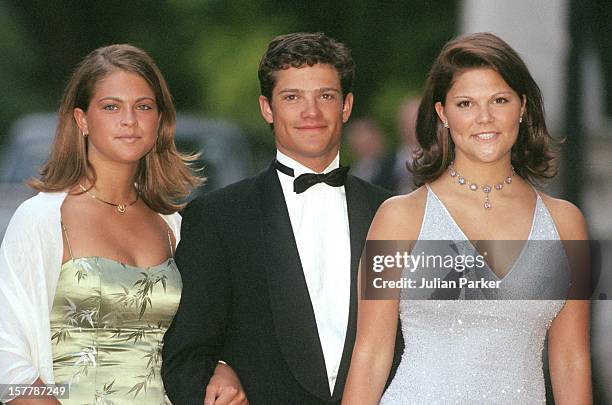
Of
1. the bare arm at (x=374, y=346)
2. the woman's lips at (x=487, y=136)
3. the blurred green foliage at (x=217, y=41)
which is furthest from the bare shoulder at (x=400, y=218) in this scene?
the blurred green foliage at (x=217, y=41)

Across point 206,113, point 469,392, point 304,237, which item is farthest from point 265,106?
point 206,113

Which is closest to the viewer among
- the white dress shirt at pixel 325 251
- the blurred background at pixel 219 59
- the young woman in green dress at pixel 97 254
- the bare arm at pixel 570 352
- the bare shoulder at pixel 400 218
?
the bare arm at pixel 570 352

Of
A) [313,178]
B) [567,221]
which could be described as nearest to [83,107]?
[313,178]

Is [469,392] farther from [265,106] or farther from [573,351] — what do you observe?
[265,106]

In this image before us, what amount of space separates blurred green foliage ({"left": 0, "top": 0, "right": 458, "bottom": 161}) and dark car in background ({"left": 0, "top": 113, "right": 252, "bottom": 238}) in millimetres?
274

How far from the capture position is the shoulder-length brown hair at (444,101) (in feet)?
8.19

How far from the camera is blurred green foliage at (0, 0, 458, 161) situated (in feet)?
20.8

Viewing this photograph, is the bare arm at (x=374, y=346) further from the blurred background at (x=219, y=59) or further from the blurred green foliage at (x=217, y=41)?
the blurred green foliage at (x=217, y=41)

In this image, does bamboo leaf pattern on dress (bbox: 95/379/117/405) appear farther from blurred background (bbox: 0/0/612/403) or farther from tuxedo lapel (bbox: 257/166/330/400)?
blurred background (bbox: 0/0/612/403)

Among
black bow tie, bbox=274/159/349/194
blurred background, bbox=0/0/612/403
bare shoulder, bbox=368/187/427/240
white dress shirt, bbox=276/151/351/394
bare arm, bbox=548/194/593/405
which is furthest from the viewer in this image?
blurred background, bbox=0/0/612/403

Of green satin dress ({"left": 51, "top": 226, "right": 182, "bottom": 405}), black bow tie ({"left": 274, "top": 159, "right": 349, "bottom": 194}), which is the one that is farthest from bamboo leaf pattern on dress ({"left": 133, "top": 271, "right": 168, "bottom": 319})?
black bow tie ({"left": 274, "top": 159, "right": 349, "bottom": 194})

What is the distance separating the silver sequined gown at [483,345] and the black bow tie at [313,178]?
48cm

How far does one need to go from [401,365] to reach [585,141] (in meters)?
2.07

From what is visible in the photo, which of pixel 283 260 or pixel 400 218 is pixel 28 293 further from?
pixel 400 218
